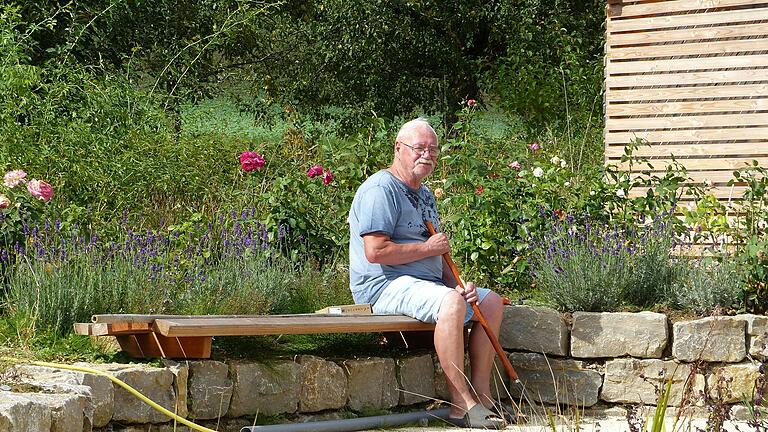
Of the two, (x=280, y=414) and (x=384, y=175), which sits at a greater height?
(x=384, y=175)

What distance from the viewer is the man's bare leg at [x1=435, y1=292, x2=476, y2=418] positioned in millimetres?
4551

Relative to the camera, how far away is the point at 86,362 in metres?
4.06

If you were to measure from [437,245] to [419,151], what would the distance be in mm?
429

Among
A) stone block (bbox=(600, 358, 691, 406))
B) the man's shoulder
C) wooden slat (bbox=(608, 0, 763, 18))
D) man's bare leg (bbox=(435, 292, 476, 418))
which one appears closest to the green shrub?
stone block (bbox=(600, 358, 691, 406))

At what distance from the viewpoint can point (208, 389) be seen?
166 inches

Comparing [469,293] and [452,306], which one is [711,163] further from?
[452,306]

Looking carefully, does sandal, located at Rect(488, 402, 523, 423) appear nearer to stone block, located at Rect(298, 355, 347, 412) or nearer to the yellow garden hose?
stone block, located at Rect(298, 355, 347, 412)

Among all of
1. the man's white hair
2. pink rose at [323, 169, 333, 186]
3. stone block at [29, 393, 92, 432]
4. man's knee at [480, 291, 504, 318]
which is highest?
the man's white hair

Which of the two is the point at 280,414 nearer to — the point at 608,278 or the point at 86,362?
the point at 86,362

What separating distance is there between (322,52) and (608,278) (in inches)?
381

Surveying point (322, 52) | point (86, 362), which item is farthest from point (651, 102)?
point (322, 52)

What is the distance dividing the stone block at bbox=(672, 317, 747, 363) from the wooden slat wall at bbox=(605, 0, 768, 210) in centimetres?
284

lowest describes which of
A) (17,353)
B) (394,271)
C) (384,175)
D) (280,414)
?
(280,414)

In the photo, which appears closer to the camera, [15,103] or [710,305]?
[710,305]
